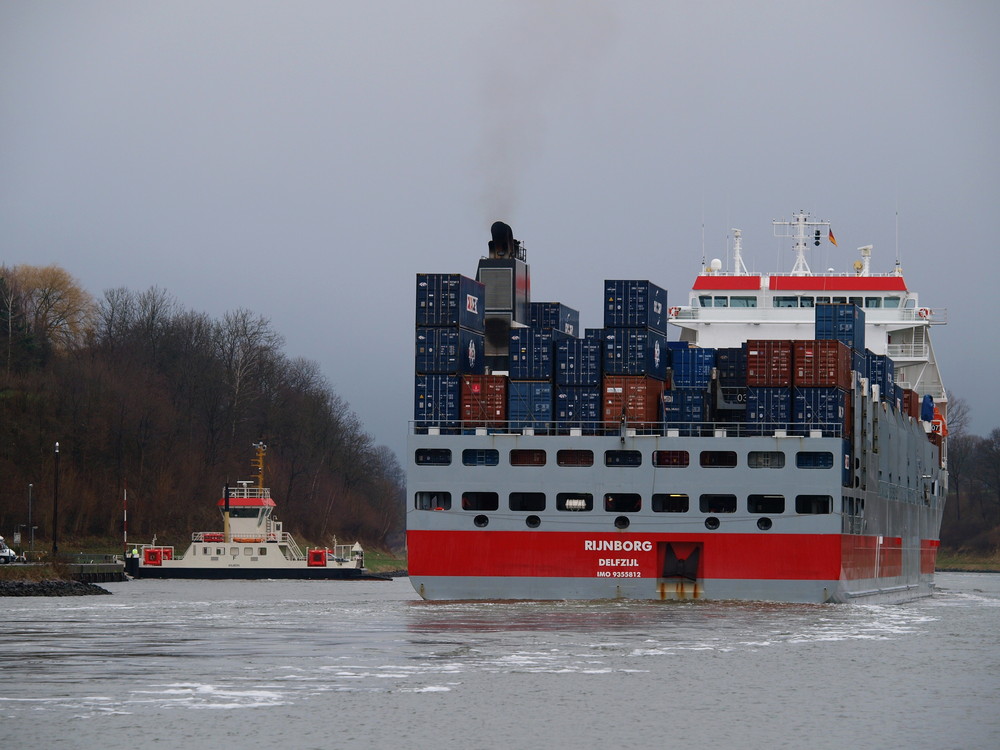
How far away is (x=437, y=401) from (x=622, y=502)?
6493 millimetres

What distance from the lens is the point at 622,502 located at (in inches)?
1768

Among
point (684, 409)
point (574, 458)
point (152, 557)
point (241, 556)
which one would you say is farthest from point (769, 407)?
point (152, 557)

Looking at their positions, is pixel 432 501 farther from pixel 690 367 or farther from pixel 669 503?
pixel 690 367

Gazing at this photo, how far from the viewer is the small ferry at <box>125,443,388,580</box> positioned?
78.1 m

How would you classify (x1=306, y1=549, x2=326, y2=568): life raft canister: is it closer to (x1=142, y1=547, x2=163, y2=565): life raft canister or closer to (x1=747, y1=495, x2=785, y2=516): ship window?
(x1=142, y1=547, x2=163, y2=565): life raft canister

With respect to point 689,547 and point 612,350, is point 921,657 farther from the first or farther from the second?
point 612,350

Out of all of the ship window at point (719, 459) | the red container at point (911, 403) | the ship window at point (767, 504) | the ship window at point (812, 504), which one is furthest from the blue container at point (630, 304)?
the red container at point (911, 403)

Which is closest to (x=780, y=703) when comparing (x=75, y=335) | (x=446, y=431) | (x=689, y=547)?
(x=689, y=547)

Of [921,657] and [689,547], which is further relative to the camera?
[689,547]

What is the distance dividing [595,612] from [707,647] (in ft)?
27.2

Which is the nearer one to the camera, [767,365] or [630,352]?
[767,365]

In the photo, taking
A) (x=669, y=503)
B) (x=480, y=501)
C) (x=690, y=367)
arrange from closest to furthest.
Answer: (x=669, y=503) < (x=480, y=501) < (x=690, y=367)

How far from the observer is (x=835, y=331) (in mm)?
51844

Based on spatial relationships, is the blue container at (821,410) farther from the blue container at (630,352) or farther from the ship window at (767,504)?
the blue container at (630,352)
